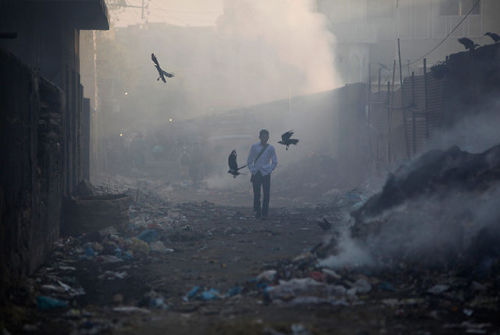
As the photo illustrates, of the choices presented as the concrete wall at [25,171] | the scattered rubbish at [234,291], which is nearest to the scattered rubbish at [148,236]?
the concrete wall at [25,171]

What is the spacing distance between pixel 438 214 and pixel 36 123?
14.5 feet

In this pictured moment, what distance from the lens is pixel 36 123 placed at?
5672mm

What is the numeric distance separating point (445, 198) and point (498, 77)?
11.1 feet

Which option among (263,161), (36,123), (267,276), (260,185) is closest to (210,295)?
(267,276)

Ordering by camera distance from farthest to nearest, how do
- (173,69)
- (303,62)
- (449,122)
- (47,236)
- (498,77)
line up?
(173,69) → (303,62) → (449,122) → (498,77) → (47,236)

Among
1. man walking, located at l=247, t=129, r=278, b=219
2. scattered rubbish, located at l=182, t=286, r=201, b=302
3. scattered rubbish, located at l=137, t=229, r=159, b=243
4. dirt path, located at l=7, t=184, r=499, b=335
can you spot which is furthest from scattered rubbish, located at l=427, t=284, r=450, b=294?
man walking, located at l=247, t=129, r=278, b=219

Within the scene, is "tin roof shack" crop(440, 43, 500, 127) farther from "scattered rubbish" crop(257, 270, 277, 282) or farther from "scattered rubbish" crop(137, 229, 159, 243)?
"scattered rubbish" crop(137, 229, 159, 243)

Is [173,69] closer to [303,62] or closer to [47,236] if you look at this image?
[303,62]

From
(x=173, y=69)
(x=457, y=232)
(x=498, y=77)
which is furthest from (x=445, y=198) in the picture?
(x=173, y=69)

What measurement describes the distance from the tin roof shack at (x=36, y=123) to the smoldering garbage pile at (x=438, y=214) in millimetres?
3463

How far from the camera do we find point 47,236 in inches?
245

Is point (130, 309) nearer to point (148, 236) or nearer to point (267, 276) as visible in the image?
point (267, 276)

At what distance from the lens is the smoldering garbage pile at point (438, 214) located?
5.28 meters

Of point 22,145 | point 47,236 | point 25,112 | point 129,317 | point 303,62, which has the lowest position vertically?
point 129,317
